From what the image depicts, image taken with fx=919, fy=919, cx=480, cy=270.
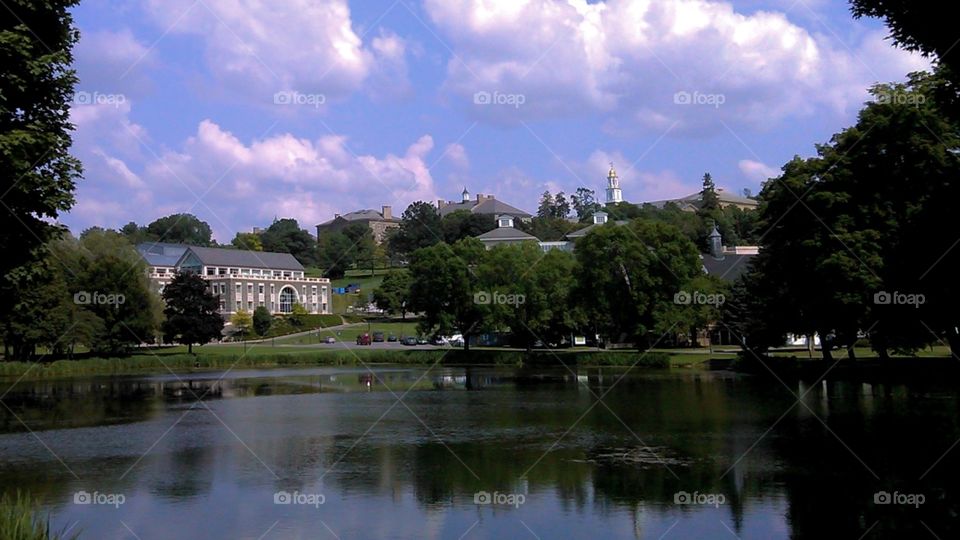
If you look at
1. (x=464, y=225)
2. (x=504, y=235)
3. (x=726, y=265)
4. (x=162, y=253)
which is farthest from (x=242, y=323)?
(x=726, y=265)

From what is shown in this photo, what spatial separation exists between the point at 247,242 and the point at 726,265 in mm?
97271

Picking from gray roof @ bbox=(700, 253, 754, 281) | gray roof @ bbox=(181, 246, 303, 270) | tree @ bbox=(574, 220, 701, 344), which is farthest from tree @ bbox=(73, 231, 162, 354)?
gray roof @ bbox=(700, 253, 754, 281)

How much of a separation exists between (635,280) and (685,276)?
11.6ft

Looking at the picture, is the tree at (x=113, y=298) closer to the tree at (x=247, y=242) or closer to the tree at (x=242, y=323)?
the tree at (x=242, y=323)

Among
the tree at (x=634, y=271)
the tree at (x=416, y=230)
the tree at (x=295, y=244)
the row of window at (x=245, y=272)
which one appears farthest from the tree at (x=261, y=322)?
the tree at (x=295, y=244)

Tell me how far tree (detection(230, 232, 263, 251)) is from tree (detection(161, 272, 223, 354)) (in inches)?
2739

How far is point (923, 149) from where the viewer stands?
3800cm

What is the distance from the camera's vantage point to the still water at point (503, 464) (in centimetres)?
1653

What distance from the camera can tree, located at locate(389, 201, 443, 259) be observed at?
14438 cm

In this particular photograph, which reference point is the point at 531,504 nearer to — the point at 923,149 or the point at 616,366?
the point at 923,149

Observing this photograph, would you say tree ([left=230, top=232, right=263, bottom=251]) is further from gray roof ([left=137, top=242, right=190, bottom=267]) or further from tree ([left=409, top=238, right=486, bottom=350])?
tree ([left=409, top=238, right=486, bottom=350])

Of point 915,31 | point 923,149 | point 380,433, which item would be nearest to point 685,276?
point 923,149

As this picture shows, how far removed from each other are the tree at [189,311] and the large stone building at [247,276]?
105 feet

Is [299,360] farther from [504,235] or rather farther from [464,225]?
[464,225]
